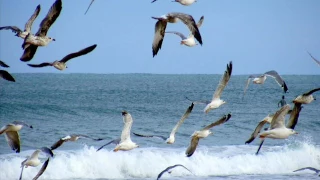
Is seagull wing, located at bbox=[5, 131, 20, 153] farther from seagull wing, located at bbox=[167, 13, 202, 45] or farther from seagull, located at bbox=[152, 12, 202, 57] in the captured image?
seagull wing, located at bbox=[167, 13, 202, 45]

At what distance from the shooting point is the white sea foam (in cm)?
1584

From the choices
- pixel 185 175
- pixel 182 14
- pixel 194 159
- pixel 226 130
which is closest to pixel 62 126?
pixel 226 130

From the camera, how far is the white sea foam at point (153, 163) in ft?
52.0

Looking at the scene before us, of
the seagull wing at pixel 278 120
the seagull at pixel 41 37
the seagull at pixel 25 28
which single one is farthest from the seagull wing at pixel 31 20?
the seagull wing at pixel 278 120

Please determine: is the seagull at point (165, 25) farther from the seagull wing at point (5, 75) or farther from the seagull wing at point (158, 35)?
the seagull wing at point (5, 75)

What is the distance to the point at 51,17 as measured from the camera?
8680mm

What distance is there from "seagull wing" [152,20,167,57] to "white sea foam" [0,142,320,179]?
20.3 feet

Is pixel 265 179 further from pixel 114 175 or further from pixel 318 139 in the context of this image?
pixel 318 139

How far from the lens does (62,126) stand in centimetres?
2519

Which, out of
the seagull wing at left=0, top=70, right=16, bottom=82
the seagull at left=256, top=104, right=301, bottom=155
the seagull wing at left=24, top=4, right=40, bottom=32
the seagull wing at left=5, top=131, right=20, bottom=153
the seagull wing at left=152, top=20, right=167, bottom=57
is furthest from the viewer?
the seagull wing at left=5, top=131, right=20, bottom=153

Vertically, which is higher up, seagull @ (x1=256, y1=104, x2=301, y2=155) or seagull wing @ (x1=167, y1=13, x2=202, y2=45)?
seagull wing @ (x1=167, y1=13, x2=202, y2=45)

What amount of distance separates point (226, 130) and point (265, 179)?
895cm

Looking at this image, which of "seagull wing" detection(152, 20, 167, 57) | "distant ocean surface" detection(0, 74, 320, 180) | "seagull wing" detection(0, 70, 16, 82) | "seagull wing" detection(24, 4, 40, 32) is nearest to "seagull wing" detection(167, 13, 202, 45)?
"seagull wing" detection(152, 20, 167, 57)

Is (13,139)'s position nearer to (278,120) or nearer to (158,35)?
(158,35)
